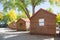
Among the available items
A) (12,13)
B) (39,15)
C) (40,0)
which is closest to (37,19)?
(39,15)

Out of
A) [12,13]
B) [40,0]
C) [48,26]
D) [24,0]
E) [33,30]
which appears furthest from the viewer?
[12,13]

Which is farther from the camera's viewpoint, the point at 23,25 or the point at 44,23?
the point at 23,25

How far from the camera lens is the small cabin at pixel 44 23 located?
74.4 ft

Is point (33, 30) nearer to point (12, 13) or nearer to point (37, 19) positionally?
point (37, 19)

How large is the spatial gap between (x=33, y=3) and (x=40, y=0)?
169 centimetres

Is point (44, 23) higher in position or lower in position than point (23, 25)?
higher

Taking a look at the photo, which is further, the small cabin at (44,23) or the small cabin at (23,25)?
the small cabin at (23,25)

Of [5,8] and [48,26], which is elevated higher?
[5,8]

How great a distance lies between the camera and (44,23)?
23.5 meters

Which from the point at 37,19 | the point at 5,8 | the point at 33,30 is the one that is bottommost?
the point at 33,30

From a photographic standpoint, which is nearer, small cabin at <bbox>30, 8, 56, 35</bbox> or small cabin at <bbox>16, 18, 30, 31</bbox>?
small cabin at <bbox>30, 8, 56, 35</bbox>

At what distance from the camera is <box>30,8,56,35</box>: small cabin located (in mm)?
22688

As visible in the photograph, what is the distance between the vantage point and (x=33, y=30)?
24.8 meters

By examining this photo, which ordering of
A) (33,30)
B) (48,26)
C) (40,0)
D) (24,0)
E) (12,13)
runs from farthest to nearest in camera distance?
(12,13) → (40,0) → (24,0) → (33,30) → (48,26)
